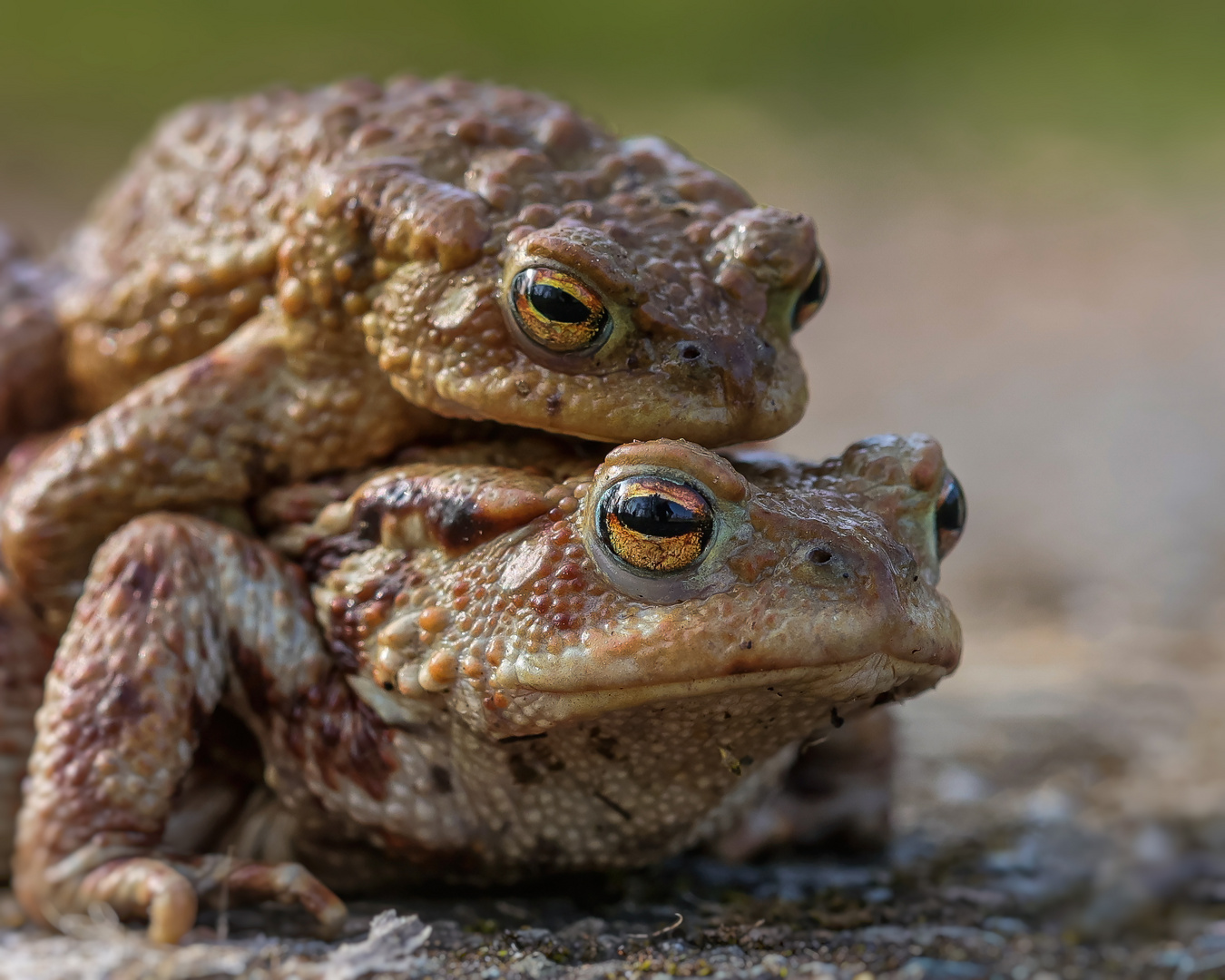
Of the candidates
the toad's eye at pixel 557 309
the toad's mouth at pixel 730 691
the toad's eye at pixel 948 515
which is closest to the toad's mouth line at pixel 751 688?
the toad's mouth at pixel 730 691

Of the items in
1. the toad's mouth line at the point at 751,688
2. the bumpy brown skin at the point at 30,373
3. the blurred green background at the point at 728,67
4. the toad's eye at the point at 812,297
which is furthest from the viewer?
the blurred green background at the point at 728,67

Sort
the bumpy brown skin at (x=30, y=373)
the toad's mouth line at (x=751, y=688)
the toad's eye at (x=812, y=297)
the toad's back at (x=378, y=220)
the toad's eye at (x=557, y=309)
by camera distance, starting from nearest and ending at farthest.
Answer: the toad's mouth line at (x=751, y=688) < the toad's eye at (x=557, y=309) < the toad's back at (x=378, y=220) < the toad's eye at (x=812, y=297) < the bumpy brown skin at (x=30, y=373)

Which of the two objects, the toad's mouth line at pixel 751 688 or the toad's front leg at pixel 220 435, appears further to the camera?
the toad's front leg at pixel 220 435

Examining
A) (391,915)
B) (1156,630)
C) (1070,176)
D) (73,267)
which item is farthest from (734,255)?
(1070,176)

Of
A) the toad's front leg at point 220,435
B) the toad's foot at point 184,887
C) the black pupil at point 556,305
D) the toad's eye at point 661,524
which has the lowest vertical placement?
the toad's foot at point 184,887

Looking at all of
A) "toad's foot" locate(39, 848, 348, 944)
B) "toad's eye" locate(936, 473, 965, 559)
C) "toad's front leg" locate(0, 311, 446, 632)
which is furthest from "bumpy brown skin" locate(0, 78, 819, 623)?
"toad's foot" locate(39, 848, 348, 944)

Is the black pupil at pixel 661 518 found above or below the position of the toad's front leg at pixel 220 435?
below

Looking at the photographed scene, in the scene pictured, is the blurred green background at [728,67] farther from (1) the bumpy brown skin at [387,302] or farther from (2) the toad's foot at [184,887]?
(2) the toad's foot at [184,887]
